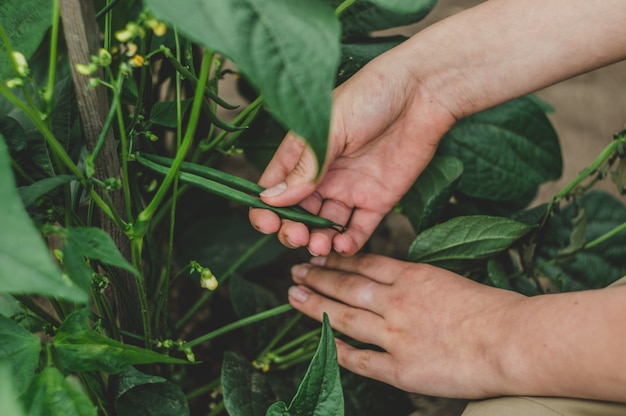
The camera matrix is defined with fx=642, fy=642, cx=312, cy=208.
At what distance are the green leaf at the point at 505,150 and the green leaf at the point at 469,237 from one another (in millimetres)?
155

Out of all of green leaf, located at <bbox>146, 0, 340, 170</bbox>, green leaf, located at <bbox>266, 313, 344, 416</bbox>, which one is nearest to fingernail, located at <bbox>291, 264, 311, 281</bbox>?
green leaf, located at <bbox>266, 313, 344, 416</bbox>

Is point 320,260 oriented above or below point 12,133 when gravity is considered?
below

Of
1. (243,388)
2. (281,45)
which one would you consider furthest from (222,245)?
(281,45)

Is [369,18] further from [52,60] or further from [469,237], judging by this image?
[52,60]

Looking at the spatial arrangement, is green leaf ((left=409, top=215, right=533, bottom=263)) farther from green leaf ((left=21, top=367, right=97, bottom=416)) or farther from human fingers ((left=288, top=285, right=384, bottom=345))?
green leaf ((left=21, top=367, right=97, bottom=416))

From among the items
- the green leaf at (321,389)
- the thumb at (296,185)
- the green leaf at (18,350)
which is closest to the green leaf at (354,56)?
the thumb at (296,185)

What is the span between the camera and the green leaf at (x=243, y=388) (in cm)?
73

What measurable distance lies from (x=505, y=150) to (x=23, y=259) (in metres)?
0.74

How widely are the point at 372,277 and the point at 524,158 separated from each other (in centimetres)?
30

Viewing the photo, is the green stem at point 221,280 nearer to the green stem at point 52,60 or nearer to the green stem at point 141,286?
the green stem at point 141,286

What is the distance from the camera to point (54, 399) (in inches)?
18.7

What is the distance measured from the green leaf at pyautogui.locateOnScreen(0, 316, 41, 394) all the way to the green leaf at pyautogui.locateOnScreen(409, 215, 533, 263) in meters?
0.46

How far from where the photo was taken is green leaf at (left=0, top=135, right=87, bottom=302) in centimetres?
35

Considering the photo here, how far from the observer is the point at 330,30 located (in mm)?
408
